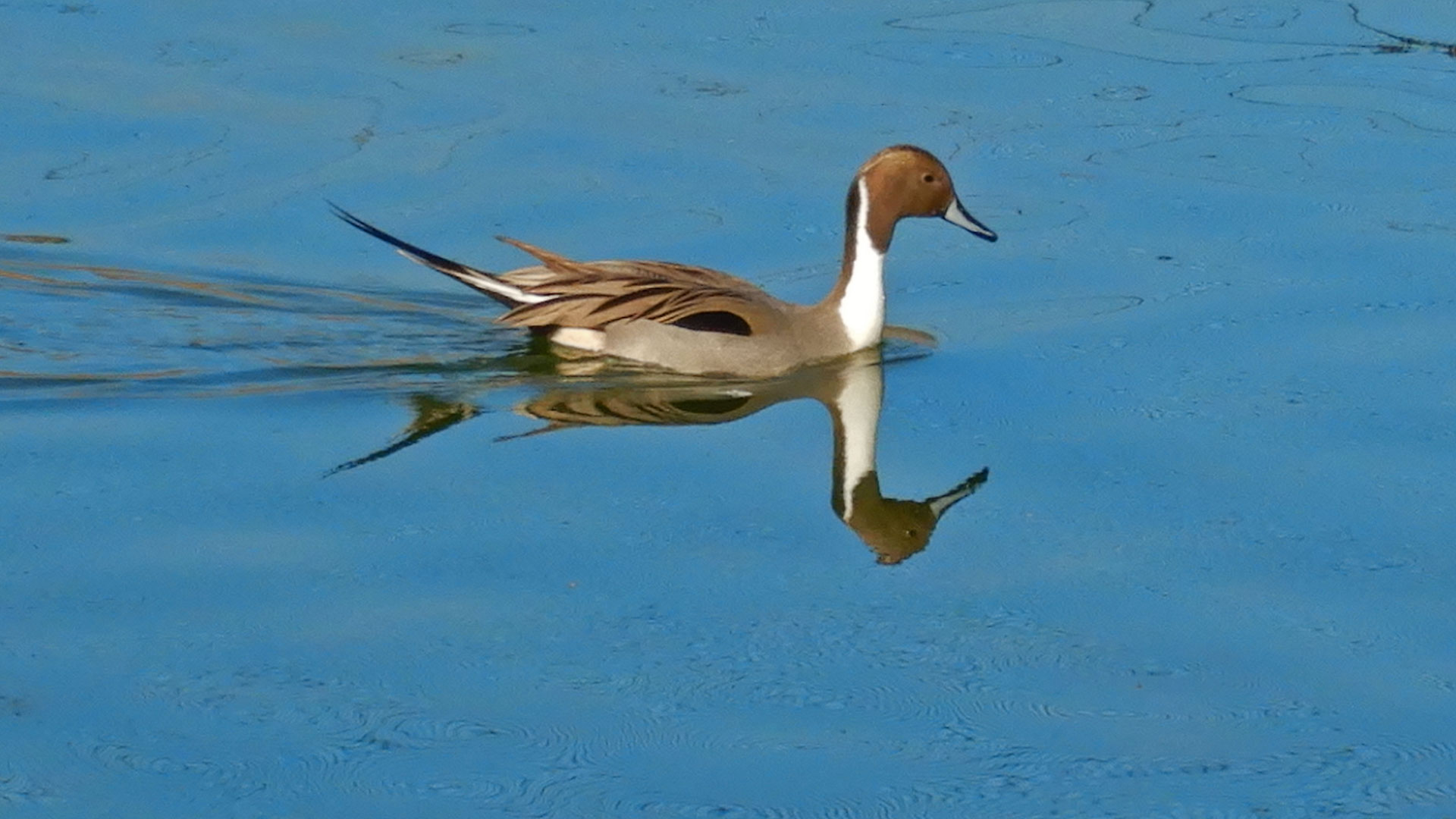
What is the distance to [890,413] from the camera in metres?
7.92

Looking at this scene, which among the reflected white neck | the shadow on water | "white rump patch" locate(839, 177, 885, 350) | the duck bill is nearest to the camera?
the reflected white neck

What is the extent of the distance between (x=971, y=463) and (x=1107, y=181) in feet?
10.0

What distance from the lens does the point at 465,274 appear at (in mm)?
8523

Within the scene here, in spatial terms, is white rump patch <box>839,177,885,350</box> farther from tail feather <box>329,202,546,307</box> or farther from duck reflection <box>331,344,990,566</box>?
tail feather <box>329,202,546,307</box>

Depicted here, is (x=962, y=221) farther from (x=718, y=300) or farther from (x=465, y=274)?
(x=465, y=274)

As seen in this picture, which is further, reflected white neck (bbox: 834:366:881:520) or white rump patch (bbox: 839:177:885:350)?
white rump patch (bbox: 839:177:885:350)

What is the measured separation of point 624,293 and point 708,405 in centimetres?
70

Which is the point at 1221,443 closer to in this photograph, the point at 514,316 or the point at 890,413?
the point at 890,413

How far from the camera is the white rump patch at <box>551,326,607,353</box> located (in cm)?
866

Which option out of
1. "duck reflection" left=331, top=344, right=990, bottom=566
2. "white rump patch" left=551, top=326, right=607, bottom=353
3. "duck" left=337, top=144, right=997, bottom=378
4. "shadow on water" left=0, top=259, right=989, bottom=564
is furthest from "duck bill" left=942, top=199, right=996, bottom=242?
"white rump patch" left=551, top=326, right=607, bottom=353

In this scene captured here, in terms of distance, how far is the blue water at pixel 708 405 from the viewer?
17.5ft

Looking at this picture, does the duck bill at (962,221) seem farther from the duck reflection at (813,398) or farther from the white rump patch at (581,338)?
the white rump patch at (581,338)

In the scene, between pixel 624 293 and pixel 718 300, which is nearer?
pixel 718 300

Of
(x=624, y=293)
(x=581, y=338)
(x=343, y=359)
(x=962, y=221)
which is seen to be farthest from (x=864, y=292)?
(x=343, y=359)
